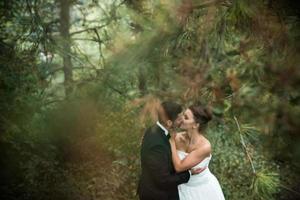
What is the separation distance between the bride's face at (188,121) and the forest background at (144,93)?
4.6 inches

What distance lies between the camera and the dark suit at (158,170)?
3469 mm

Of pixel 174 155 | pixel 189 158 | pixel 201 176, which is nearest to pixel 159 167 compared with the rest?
pixel 174 155

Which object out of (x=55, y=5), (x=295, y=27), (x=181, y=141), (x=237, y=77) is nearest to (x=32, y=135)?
(x=55, y=5)

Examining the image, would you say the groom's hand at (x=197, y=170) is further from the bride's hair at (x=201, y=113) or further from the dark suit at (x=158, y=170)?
the bride's hair at (x=201, y=113)

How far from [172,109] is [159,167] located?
423 millimetres

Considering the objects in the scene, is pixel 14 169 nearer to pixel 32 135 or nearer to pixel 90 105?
pixel 32 135

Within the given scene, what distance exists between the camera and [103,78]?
19.3 ft

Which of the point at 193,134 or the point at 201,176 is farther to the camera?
the point at 201,176

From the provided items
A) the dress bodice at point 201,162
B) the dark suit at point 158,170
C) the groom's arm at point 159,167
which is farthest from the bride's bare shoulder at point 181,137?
the groom's arm at point 159,167

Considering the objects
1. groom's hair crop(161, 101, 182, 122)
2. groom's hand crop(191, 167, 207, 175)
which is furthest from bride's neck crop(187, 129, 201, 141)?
groom's hair crop(161, 101, 182, 122)

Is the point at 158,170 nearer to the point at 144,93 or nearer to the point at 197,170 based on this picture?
the point at 197,170

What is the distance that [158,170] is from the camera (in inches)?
136

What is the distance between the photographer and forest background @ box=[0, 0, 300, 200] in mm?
3447

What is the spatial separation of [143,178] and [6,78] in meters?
2.36
